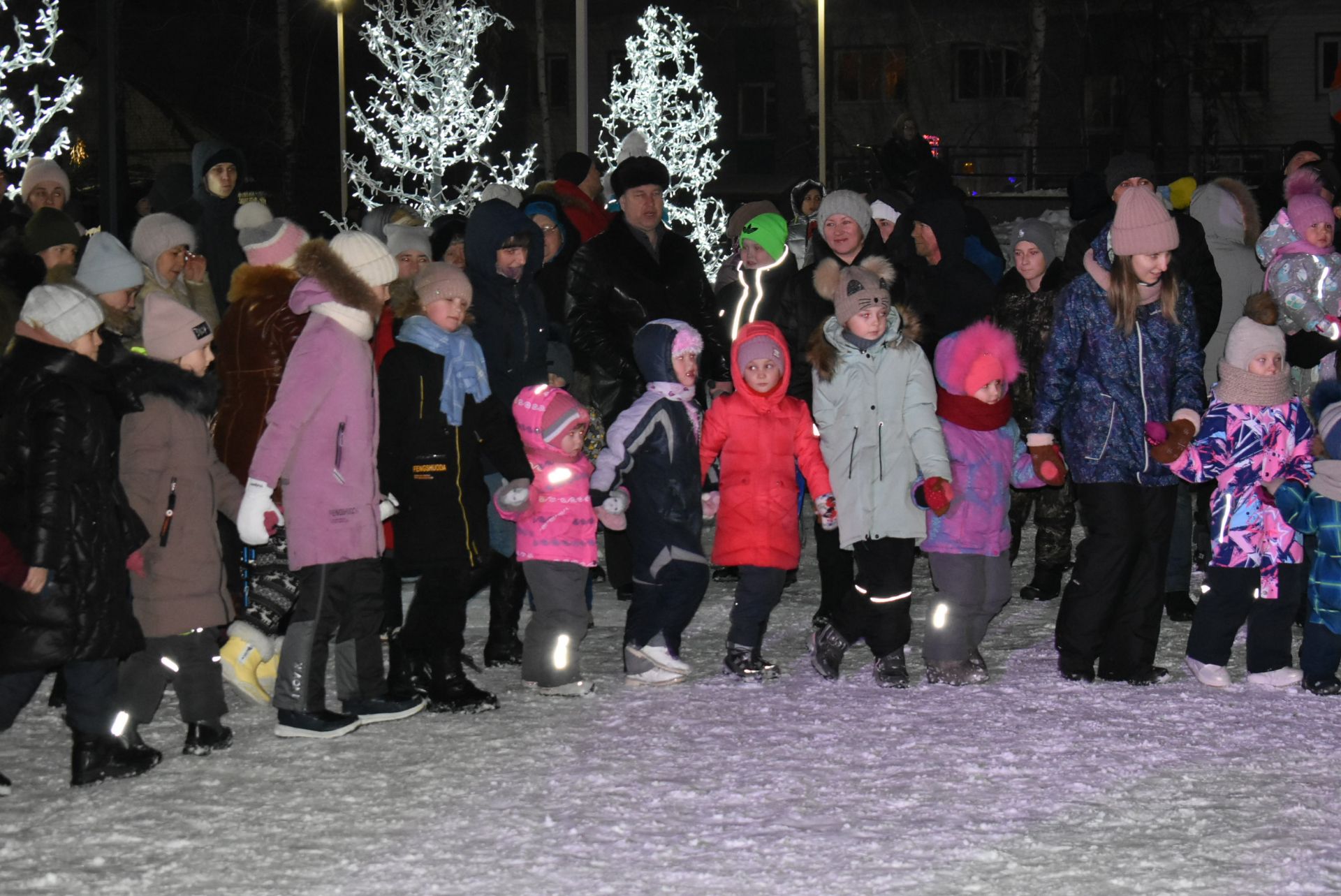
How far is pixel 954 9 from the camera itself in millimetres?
43875

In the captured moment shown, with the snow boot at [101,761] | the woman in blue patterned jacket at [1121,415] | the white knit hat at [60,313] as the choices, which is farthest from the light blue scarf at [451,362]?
the woman in blue patterned jacket at [1121,415]

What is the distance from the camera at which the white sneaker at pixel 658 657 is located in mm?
7609

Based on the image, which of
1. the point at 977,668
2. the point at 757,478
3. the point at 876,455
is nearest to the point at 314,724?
the point at 757,478

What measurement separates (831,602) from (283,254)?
10.2 feet

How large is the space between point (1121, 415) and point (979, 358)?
65cm

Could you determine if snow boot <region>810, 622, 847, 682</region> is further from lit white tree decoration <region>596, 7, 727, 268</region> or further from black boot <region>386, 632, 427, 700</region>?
lit white tree decoration <region>596, 7, 727, 268</region>

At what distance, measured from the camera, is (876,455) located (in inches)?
298

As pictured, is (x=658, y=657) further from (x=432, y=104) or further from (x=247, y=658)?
(x=432, y=104)

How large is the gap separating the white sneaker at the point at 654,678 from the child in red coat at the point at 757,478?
28cm

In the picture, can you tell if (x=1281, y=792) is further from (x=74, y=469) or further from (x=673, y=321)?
(x=74, y=469)

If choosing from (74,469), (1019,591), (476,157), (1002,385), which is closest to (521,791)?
(74,469)

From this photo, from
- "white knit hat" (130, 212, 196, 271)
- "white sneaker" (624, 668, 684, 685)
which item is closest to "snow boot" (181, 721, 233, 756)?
"white sneaker" (624, 668, 684, 685)

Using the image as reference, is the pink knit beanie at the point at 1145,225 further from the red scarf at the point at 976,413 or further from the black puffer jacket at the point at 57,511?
the black puffer jacket at the point at 57,511

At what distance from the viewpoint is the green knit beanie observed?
30.7 ft
